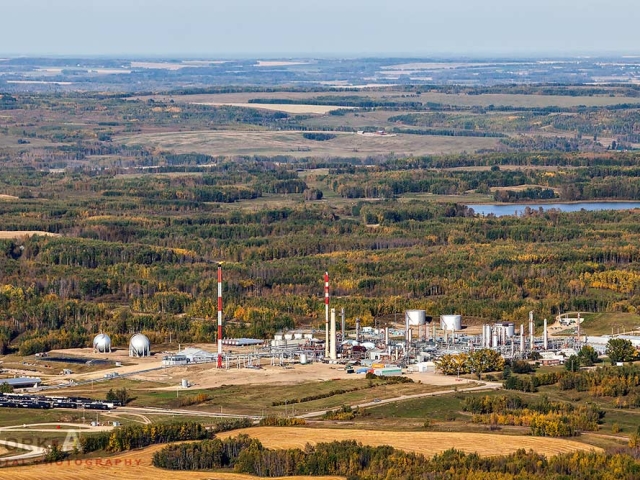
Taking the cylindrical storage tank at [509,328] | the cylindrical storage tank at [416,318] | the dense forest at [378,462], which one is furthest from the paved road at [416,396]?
the cylindrical storage tank at [416,318]

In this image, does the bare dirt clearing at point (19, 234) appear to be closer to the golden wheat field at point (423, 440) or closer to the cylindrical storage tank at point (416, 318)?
the cylindrical storage tank at point (416, 318)

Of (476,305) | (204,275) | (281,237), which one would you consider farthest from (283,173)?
(476,305)

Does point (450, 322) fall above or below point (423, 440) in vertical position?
below

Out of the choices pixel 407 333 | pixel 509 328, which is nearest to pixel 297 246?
pixel 509 328

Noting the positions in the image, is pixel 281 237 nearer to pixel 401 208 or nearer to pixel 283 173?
pixel 401 208

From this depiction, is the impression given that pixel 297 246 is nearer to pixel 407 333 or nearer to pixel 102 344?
pixel 407 333

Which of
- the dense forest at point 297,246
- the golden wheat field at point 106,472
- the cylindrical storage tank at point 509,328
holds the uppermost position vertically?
the golden wheat field at point 106,472
